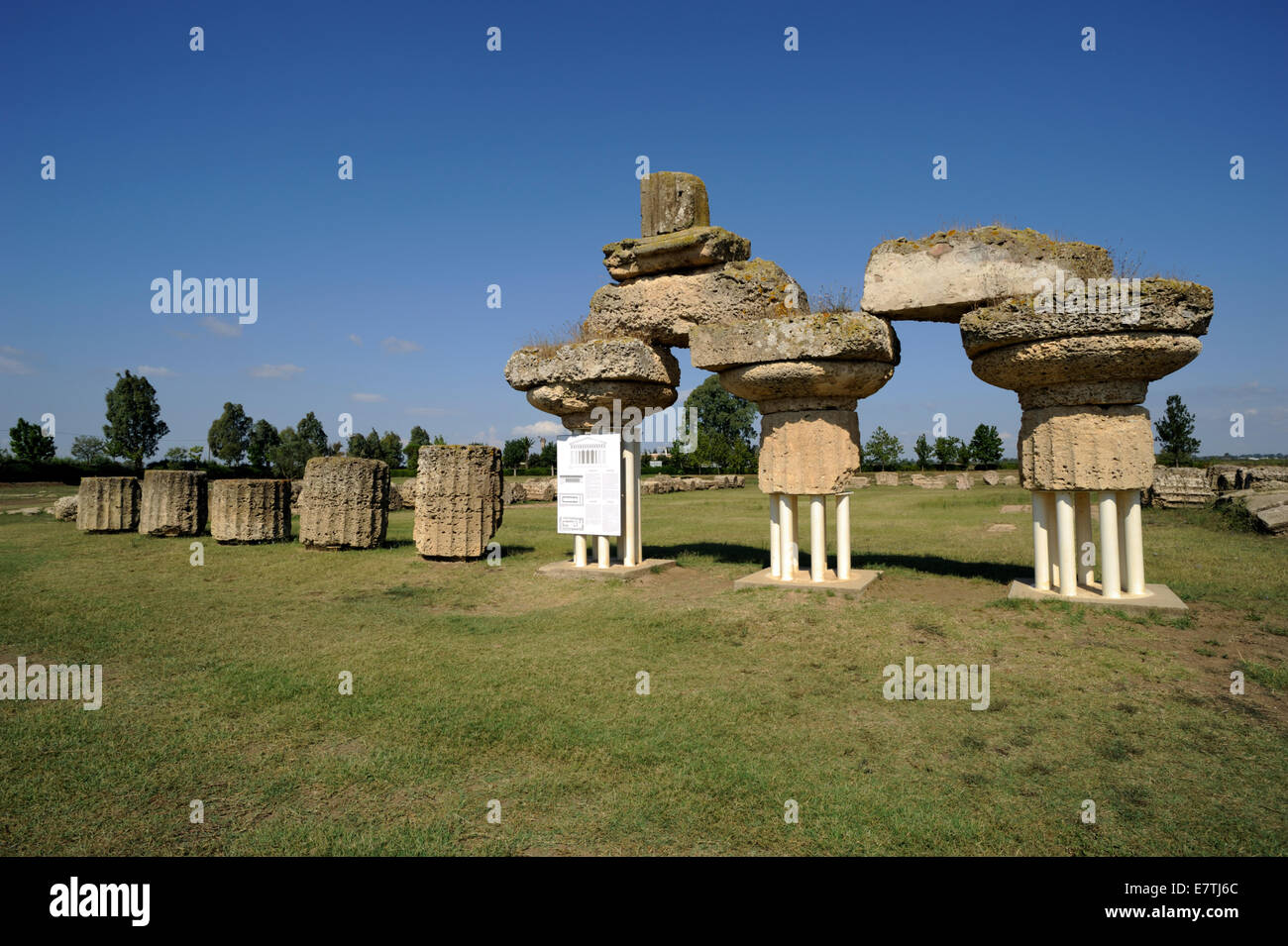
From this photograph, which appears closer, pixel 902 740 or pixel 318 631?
pixel 902 740

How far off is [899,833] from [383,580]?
331 inches

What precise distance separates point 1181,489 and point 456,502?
53.8ft

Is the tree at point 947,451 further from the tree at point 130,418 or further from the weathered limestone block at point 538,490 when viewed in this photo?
the tree at point 130,418

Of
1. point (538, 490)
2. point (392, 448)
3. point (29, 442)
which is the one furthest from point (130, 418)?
point (538, 490)

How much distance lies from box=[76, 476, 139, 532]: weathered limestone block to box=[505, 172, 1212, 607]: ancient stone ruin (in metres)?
10.8

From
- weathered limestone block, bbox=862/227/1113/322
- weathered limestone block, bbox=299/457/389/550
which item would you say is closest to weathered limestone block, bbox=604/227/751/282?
weathered limestone block, bbox=862/227/1113/322

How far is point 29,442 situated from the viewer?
1453 inches

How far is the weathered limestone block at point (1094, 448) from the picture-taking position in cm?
696

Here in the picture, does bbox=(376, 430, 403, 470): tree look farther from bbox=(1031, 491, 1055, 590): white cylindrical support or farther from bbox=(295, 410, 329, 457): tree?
bbox=(1031, 491, 1055, 590): white cylindrical support

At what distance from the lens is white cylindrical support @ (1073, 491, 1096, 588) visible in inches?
302

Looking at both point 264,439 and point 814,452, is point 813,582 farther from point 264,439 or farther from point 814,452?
point 264,439
